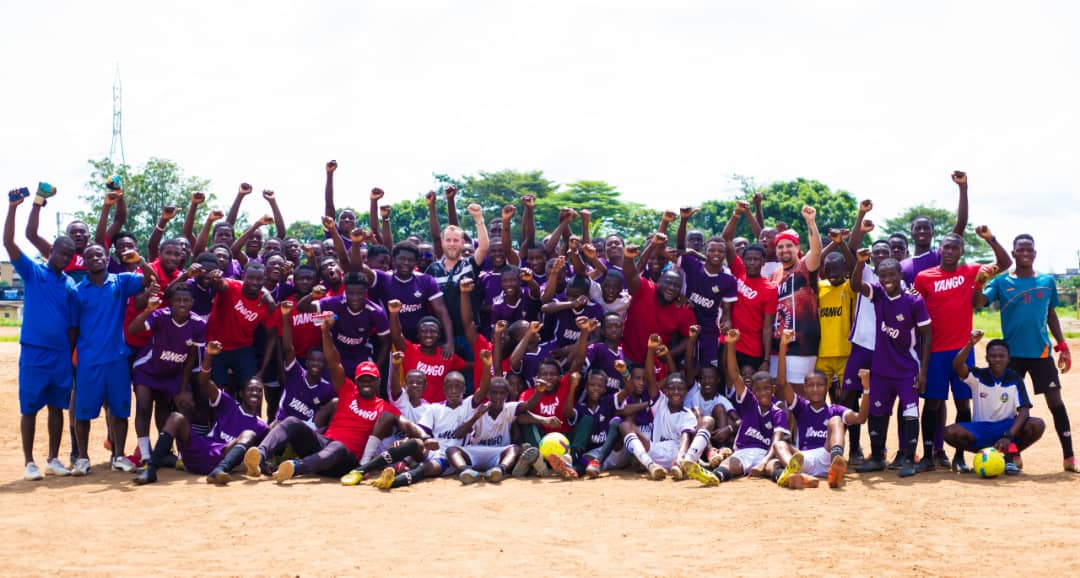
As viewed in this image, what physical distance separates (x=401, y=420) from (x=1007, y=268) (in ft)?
20.9

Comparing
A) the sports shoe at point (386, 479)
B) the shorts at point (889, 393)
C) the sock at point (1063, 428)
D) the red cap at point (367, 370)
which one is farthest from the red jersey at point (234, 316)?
the sock at point (1063, 428)

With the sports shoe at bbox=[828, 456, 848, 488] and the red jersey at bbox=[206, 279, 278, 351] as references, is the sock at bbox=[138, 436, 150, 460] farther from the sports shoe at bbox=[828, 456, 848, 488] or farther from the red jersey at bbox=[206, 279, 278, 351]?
the sports shoe at bbox=[828, 456, 848, 488]

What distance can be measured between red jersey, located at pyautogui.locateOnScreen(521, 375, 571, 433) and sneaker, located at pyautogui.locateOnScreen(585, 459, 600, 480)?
23.1 inches

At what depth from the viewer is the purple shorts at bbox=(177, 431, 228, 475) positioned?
32.3 feet

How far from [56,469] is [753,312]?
7289mm

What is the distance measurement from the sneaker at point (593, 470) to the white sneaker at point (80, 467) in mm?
5023

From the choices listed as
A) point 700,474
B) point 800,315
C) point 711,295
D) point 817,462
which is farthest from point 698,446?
point 800,315

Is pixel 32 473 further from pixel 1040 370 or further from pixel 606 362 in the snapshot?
pixel 1040 370

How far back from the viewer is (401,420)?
982 centimetres

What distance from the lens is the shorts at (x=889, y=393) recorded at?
32.7 ft

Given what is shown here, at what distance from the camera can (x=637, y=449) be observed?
386 inches

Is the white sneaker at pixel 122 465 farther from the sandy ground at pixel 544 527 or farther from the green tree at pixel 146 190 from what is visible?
the green tree at pixel 146 190

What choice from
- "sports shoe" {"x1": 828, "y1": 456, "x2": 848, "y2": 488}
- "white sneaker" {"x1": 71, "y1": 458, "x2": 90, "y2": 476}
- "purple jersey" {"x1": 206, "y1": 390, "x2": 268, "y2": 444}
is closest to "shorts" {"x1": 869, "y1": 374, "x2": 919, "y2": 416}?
"sports shoe" {"x1": 828, "y1": 456, "x2": 848, "y2": 488}

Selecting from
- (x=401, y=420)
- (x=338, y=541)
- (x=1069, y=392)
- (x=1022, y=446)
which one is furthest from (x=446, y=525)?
(x=1069, y=392)
